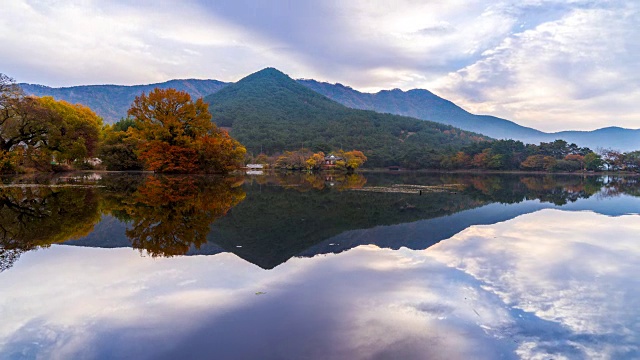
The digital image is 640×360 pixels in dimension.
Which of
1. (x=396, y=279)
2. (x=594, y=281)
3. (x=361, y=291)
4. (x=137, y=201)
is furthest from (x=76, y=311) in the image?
(x=137, y=201)

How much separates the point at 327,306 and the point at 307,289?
0.73 meters

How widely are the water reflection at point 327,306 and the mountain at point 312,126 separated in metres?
80.5

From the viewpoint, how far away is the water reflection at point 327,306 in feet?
12.1

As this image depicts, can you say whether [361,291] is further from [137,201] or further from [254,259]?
[137,201]

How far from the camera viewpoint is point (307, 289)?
5.40 m

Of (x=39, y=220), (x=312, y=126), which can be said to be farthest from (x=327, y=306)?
(x=312, y=126)

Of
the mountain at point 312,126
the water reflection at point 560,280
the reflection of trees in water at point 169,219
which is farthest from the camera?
the mountain at point 312,126

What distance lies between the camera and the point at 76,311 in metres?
4.47

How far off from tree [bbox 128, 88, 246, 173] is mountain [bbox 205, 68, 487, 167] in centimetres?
5158

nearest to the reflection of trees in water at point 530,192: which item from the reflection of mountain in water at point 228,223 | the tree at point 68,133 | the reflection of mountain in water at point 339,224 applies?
the reflection of mountain in water at point 339,224

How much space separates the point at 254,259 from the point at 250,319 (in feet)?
9.24

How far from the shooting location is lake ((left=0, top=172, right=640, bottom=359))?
12.2 feet

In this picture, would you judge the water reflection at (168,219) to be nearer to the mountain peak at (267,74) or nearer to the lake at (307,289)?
the lake at (307,289)

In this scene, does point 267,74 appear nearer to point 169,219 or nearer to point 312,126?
point 312,126
